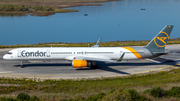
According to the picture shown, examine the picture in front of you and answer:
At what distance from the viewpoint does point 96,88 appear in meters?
32.3

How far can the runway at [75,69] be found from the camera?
41531 mm

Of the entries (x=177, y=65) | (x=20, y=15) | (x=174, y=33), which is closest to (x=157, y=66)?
(x=177, y=65)

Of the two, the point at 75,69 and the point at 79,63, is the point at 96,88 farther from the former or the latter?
the point at 75,69

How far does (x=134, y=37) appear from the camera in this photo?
319 ft

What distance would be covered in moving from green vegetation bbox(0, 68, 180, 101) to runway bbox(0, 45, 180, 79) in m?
3.16

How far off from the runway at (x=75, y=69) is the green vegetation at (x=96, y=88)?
3161mm

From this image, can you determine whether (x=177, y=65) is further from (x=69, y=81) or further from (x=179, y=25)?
(x=179, y=25)

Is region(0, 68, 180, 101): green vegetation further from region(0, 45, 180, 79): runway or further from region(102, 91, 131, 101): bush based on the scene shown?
region(0, 45, 180, 79): runway

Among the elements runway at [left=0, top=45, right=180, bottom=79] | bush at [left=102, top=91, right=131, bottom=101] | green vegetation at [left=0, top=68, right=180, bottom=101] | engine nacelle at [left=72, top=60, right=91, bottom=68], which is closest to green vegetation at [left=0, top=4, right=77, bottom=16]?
runway at [left=0, top=45, right=180, bottom=79]

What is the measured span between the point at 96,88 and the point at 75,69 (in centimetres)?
1383

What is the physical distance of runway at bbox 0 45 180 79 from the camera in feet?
136

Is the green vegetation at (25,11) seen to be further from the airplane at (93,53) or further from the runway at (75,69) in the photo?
the airplane at (93,53)

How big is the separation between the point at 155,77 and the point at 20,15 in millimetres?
135044

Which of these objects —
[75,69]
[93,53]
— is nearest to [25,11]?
[75,69]
